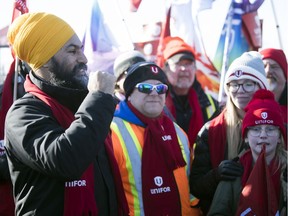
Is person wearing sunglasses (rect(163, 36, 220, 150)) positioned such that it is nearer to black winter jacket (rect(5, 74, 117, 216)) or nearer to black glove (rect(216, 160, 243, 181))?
black glove (rect(216, 160, 243, 181))

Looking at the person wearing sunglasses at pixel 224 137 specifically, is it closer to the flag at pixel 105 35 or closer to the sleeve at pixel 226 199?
the sleeve at pixel 226 199

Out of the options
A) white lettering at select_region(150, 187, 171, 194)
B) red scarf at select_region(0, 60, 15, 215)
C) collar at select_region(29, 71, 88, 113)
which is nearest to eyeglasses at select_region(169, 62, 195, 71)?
red scarf at select_region(0, 60, 15, 215)

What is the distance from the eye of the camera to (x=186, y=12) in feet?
22.1

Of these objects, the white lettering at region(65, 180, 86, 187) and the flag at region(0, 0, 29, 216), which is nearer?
the white lettering at region(65, 180, 86, 187)

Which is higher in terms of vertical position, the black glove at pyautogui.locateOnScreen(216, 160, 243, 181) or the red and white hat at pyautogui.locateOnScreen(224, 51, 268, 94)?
the red and white hat at pyautogui.locateOnScreen(224, 51, 268, 94)

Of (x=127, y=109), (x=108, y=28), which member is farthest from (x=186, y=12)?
(x=127, y=109)

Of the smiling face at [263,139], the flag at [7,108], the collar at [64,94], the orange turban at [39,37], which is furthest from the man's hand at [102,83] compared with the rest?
the smiling face at [263,139]

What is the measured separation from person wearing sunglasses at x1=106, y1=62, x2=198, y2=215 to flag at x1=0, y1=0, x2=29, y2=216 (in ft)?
2.46

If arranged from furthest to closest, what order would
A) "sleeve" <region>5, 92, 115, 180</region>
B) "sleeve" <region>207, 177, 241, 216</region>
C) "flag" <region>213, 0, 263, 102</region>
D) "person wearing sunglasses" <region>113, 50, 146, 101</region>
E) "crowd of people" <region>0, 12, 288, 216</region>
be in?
"flag" <region>213, 0, 263, 102</region> < "person wearing sunglasses" <region>113, 50, 146, 101</region> < "sleeve" <region>207, 177, 241, 216</region> < "crowd of people" <region>0, 12, 288, 216</region> < "sleeve" <region>5, 92, 115, 180</region>

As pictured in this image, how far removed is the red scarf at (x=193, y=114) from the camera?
5.10 metres

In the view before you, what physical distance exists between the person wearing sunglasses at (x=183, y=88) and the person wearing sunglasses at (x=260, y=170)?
169 centimetres

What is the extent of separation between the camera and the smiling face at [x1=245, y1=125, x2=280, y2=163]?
11.4 ft

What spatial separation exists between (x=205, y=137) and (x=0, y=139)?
1.43 metres

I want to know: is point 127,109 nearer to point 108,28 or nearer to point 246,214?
point 246,214
